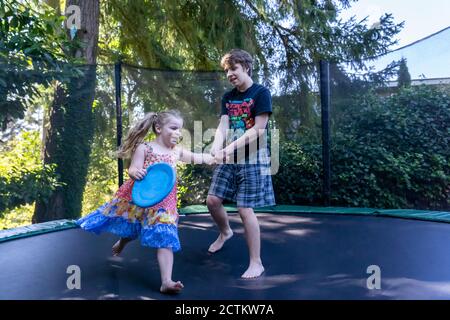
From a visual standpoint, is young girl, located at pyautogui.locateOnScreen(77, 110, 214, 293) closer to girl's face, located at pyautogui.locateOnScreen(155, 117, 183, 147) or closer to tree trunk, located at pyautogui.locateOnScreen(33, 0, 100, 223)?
girl's face, located at pyautogui.locateOnScreen(155, 117, 183, 147)

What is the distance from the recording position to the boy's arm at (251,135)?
1.76m

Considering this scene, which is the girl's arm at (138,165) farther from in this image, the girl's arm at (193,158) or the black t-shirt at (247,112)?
the black t-shirt at (247,112)

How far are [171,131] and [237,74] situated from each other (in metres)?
0.40

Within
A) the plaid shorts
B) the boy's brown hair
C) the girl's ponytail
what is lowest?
the plaid shorts

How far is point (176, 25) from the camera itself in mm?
4516

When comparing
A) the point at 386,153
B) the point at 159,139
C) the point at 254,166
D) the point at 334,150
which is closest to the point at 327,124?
the point at 334,150

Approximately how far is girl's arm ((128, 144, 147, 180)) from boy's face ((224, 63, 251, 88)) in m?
0.49

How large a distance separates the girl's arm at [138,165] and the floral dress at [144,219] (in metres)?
0.02

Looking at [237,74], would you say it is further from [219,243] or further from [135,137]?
[219,243]

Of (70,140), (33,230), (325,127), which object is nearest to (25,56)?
(70,140)

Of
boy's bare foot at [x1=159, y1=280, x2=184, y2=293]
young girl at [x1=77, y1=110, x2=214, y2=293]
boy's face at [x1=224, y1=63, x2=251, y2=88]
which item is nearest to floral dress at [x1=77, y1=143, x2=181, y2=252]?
young girl at [x1=77, y1=110, x2=214, y2=293]

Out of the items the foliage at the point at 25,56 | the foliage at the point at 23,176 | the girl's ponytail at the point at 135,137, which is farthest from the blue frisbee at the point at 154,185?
the foliage at the point at 23,176

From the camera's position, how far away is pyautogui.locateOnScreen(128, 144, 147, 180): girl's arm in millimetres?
1600
